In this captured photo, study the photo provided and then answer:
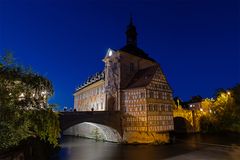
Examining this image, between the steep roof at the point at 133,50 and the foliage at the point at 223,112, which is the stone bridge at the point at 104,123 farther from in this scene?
the steep roof at the point at 133,50

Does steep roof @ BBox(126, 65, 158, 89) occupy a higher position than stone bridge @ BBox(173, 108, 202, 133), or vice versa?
steep roof @ BBox(126, 65, 158, 89)

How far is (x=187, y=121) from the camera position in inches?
1594

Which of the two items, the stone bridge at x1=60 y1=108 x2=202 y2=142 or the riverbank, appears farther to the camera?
the stone bridge at x1=60 y1=108 x2=202 y2=142

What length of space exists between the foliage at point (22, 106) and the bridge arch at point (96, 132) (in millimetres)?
15467

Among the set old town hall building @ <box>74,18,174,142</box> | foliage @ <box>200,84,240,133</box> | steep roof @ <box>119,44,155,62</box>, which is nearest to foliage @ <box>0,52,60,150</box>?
old town hall building @ <box>74,18,174,142</box>

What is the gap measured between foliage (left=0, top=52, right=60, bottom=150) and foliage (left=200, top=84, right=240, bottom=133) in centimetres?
3503

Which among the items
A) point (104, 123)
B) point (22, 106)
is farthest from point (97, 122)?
point (22, 106)

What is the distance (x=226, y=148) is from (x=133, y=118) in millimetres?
10528

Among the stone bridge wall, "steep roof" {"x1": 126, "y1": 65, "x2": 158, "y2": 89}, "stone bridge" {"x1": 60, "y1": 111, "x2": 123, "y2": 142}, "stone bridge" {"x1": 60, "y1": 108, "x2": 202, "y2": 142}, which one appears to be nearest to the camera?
the stone bridge wall

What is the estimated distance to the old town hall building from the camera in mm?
26219

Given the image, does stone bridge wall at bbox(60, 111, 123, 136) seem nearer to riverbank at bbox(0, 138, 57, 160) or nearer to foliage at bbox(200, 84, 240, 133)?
riverbank at bbox(0, 138, 57, 160)

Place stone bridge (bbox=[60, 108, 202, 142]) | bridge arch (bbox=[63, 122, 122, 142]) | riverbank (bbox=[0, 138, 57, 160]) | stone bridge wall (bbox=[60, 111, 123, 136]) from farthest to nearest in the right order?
bridge arch (bbox=[63, 122, 122, 142]), stone bridge (bbox=[60, 108, 202, 142]), stone bridge wall (bbox=[60, 111, 123, 136]), riverbank (bbox=[0, 138, 57, 160])

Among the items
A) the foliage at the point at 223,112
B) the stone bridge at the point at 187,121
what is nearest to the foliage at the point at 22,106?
the stone bridge at the point at 187,121

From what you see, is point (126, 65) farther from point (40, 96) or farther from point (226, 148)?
point (40, 96)
